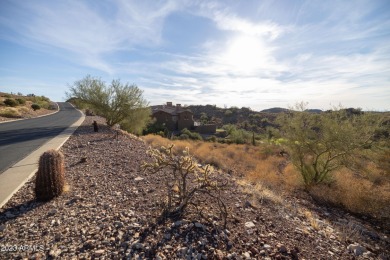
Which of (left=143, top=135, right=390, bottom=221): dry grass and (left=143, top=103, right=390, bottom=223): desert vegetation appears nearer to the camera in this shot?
(left=143, top=135, right=390, bottom=221): dry grass

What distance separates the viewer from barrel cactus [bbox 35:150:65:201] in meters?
5.48

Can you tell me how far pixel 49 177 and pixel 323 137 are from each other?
36.7ft

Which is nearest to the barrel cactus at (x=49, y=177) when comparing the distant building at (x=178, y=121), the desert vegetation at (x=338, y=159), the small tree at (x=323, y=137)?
the desert vegetation at (x=338, y=159)

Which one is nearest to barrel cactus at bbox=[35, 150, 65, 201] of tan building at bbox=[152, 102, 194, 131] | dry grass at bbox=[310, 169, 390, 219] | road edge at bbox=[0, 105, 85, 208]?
road edge at bbox=[0, 105, 85, 208]

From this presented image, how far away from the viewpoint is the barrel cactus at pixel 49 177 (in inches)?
216

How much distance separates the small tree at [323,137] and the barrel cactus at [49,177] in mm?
10575

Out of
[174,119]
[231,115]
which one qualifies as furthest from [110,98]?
[231,115]

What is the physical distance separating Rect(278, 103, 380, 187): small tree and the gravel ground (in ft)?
13.1

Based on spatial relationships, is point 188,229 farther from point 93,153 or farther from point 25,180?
point 93,153

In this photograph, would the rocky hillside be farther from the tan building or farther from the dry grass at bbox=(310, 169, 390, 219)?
the dry grass at bbox=(310, 169, 390, 219)

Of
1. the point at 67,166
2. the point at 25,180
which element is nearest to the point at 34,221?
the point at 25,180

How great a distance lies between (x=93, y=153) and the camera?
34.4 feet

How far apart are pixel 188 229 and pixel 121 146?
9145mm

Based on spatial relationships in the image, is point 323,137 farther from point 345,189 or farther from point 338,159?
point 345,189
